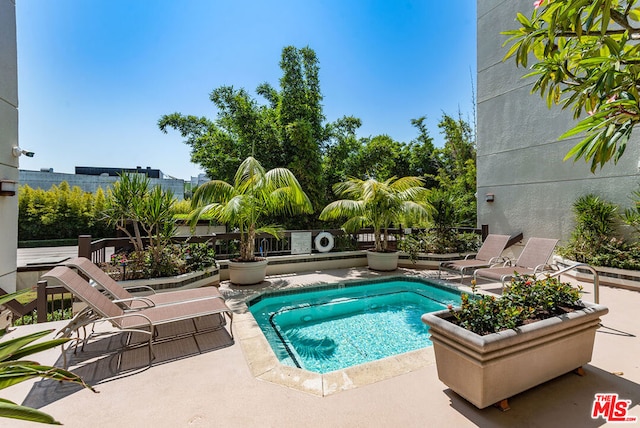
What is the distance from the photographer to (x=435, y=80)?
44.7ft

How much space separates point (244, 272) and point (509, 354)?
534 centimetres

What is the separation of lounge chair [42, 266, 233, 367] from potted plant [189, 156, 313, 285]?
2.62 m

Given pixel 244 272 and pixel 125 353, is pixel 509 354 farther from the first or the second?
pixel 244 272

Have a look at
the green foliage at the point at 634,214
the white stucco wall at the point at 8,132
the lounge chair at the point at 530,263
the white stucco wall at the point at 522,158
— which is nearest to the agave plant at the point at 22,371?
the white stucco wall at the point at 8,132

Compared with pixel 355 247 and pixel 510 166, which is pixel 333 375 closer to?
pixel 355 247

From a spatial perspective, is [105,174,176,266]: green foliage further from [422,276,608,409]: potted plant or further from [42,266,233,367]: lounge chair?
[422,276,608,409]: potted plant

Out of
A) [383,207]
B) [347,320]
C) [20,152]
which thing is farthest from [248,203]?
[20,152]

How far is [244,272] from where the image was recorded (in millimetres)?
6488

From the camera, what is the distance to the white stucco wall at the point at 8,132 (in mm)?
4898

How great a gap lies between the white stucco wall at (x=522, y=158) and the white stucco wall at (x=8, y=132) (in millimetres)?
11213

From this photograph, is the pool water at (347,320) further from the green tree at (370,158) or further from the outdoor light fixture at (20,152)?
the green tree at (370,158)

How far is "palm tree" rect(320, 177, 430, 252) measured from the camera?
766cm

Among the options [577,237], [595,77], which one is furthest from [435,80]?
[595,77]

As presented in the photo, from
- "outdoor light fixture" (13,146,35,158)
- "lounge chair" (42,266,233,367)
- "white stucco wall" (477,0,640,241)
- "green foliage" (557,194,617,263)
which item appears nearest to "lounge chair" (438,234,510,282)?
"green foliage" (557,194,617,263)
